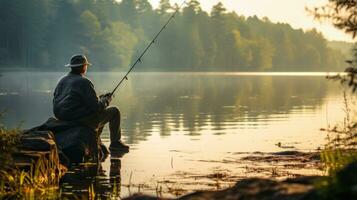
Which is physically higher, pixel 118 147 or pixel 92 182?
pixel 118 147

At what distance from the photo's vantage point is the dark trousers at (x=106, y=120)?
13768mm

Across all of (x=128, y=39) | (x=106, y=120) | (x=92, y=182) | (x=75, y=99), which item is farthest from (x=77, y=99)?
(x=128, y=39)

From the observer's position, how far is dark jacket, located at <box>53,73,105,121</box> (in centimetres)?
1343

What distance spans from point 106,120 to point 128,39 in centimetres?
12530

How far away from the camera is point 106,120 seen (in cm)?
1442

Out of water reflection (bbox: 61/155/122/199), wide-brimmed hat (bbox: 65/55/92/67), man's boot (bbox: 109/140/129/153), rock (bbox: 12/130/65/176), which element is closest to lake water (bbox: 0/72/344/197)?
water reflection (bbox: 61/155/122/199)

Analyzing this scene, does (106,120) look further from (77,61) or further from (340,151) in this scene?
(340,151)

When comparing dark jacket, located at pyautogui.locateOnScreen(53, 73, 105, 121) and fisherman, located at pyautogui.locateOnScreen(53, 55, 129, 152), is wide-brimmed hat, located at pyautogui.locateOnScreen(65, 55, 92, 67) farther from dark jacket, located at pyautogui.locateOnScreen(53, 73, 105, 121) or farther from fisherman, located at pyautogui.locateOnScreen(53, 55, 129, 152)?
dark jacket, located at pyautogui.locateOnScreen(53, 73, 105, 121)

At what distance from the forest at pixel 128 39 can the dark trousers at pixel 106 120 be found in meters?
91.5

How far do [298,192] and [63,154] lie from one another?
812 centimetres

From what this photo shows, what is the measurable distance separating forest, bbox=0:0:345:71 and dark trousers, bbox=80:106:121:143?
91.5m

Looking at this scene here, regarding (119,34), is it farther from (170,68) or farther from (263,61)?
(263,61)

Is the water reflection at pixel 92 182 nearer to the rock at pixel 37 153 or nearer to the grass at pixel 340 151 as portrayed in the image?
the rock at pixel 37 153

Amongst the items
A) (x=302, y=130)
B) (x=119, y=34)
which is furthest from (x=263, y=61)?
(x=302, y=130)
